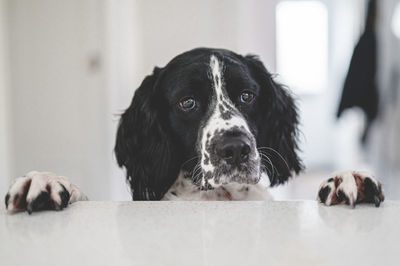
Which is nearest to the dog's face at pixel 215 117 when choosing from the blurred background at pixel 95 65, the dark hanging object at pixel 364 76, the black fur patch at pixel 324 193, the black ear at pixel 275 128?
the black ear at pixel 275 128

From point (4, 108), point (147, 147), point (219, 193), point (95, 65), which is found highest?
point (95, 65)

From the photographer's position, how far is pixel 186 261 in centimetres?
63

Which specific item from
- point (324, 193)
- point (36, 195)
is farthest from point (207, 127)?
point (36, 195)

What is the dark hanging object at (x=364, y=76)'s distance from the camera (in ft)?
13.2

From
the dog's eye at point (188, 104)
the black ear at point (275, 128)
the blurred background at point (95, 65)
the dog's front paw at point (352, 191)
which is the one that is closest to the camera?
the dog's front paw at point (352, 191)

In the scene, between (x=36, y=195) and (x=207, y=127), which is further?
(x=207, y=127)

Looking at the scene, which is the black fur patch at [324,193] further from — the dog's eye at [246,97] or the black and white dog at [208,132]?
the dog's eye at [246,97]

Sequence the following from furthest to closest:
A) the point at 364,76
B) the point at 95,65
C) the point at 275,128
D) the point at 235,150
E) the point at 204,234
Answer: the point at 364,76
the point at 95,65
the point at 275,128
the point at 235,150
the point at 204,234

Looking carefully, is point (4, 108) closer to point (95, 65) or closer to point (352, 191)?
point (95, 65)

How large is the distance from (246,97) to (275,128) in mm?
216

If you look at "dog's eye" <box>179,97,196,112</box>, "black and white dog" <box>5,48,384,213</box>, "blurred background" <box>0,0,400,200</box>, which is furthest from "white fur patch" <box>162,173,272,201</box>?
"blurred background" <box>0,0,400,200</box>

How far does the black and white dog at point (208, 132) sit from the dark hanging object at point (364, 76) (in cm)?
247

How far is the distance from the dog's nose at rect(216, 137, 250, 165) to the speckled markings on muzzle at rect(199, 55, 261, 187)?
0.01 m

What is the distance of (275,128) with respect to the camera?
5.56ft
